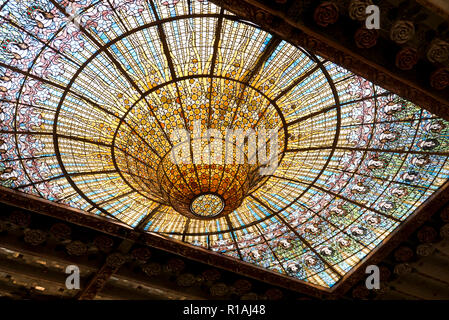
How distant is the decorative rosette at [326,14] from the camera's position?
209 inches

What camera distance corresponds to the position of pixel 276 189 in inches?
346

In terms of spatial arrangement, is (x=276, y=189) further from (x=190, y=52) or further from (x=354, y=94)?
(x=190, y=52)

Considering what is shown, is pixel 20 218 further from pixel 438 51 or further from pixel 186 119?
pixel 438 51

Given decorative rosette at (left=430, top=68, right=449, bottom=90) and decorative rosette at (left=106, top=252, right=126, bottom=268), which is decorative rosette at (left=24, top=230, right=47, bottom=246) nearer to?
decorative rosette at (left=106, top=252, right=126, bottom=268)

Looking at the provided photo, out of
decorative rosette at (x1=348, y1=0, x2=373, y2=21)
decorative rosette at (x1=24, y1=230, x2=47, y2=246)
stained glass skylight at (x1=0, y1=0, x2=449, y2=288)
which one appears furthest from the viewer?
decorative rosette at (x1=24, y1=230, x2=47, y2=246)

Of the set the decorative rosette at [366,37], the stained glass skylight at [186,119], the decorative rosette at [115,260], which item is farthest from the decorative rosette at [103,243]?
the decorative rosette at [366,37]

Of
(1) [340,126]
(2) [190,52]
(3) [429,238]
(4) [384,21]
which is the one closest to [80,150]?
(2) [190,52]

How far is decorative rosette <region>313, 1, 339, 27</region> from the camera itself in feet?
17.4

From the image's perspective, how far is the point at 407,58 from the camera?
580cm

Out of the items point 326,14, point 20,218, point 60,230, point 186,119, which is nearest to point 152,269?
point 60,230

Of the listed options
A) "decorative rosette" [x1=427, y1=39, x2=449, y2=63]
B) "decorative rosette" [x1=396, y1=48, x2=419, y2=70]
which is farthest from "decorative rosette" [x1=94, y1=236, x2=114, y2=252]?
"decorative rosette" [x1=427, y1=39, x2=449, y2=63]

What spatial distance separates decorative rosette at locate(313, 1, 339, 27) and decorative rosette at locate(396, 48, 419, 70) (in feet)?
3.99

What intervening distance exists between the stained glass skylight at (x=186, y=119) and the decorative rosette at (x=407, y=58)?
112 cm
